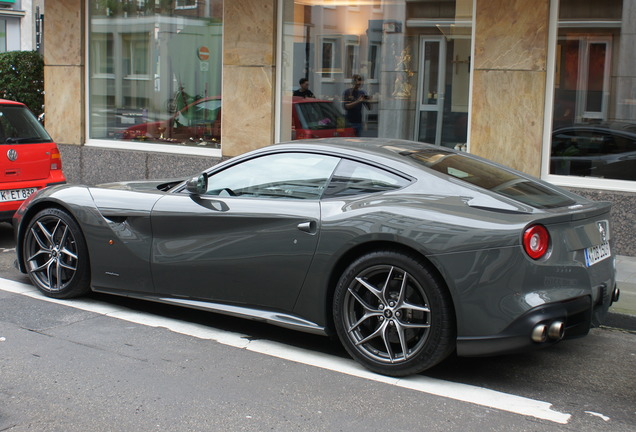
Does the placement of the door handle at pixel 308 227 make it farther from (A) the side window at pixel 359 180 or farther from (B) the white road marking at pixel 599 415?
(B) the white road marking at pixel 599 415

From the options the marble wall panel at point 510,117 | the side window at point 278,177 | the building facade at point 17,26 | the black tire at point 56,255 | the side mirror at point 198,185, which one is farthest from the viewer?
the building facade at point 17,26

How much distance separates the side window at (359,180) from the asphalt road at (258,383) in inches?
41.9

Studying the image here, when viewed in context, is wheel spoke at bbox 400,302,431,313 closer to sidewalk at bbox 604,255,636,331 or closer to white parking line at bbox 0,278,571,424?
white parking line at bbox 0,278,571,424

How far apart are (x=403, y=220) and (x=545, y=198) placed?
3.14 ft

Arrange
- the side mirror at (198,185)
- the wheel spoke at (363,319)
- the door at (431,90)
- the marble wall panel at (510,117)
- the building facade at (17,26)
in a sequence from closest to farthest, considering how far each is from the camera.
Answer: the wheel spoke at (363,319) → the side mirror at (198,185) → the marble wall panel at (510,117) → the door at (431,90) → the building facade at (17,26)

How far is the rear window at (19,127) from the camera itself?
858cm

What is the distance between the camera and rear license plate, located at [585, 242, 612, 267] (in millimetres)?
4551

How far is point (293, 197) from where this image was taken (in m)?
5.16

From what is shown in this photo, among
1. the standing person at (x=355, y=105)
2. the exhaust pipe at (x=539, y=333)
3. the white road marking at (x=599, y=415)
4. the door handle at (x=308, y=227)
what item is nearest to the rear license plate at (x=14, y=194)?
the standing person at (x=355, y=105)

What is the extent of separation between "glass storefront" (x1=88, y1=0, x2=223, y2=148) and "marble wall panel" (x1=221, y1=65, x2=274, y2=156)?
1.39ft

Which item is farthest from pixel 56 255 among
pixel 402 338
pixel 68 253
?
pixel 402 338

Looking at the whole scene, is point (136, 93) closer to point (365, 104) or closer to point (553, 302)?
point (365, 104)

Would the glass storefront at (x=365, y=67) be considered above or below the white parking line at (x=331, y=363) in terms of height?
above

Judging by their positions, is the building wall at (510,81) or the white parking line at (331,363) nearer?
the white parking line at (331,363)
